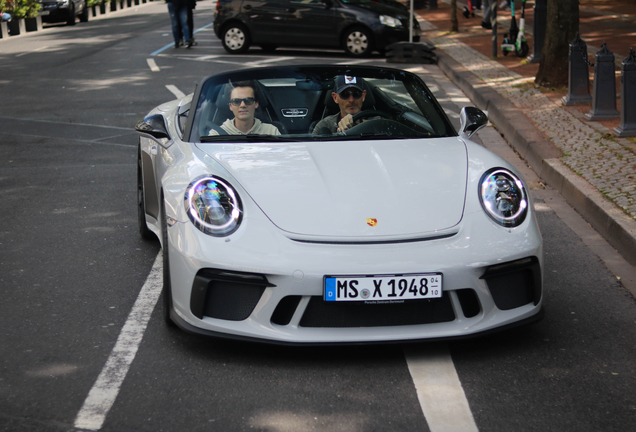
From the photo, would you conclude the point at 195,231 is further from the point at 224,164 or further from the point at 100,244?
the point at 100,244

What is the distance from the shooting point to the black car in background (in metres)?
28.4

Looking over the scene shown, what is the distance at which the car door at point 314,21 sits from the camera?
57.4 feet

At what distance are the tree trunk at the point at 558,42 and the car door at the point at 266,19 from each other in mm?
7545

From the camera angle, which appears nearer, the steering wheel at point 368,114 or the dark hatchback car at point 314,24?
the steering wheel at point 368,114

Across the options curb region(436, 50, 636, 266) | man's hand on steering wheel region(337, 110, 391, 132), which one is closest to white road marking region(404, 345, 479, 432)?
man's hand on steering wheel region(337, 110, 391, 132)

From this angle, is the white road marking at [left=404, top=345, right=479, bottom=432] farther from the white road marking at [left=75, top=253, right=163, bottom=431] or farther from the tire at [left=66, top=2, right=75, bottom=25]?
the tire at [left=66, top=2, right=75, bottom=25]

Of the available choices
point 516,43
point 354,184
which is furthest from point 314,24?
point 354,184

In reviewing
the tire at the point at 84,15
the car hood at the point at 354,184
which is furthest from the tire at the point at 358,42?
the tire at the point at 84,15

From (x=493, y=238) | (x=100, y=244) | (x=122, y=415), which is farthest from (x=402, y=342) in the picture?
(x=100, y=244)

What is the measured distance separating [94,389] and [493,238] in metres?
1.81

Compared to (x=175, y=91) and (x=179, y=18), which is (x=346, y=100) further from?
(x=179, y=18)

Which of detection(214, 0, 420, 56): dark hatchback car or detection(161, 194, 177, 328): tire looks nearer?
detection(161, 194, 177, 328): tire

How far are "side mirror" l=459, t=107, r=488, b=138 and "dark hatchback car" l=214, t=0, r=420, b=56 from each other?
12.8m

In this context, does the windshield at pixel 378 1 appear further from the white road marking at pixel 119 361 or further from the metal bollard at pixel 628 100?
the white road marking at pixel 119 361
